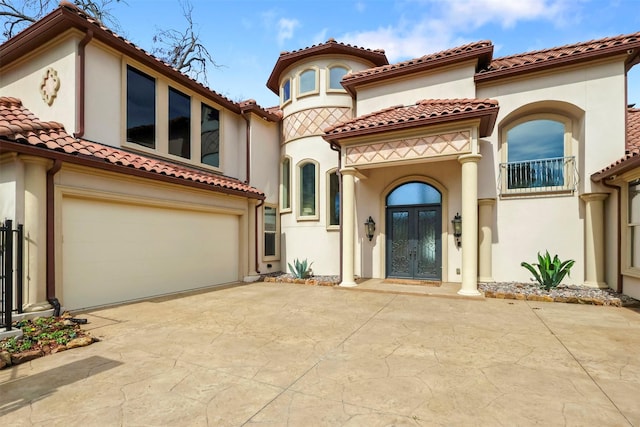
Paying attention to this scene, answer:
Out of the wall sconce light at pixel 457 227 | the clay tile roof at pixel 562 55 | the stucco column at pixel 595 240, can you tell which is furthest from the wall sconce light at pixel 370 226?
the stucco column at pixel 595 240

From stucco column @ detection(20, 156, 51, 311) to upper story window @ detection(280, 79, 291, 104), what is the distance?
854 centimetres

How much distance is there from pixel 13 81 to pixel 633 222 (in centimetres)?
1601

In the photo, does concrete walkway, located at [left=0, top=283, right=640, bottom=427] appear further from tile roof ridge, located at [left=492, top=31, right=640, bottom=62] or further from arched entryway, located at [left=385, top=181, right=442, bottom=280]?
tile roof ridge, located at [left=492, top=31, right=640, bottom=62]

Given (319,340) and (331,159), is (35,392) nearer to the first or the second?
(319,340)

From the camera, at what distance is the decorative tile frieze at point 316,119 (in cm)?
1142

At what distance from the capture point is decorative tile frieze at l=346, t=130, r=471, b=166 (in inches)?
305

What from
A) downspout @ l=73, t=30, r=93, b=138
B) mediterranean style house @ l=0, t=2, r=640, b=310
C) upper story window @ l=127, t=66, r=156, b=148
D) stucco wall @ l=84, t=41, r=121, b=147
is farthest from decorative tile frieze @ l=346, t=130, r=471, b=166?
downspout @ l=73, t=30, r=93, b=138

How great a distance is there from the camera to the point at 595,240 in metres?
8.17

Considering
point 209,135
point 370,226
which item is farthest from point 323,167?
point 209,135

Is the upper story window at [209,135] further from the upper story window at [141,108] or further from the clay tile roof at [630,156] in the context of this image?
the clay tile roof at [630,156]

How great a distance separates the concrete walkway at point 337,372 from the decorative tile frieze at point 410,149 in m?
4.00

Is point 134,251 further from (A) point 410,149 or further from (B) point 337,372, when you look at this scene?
(A) point 410,149

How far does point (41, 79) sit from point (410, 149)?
9377 mm

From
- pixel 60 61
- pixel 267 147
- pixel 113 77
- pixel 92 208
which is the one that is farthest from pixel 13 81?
pixel 267 147
